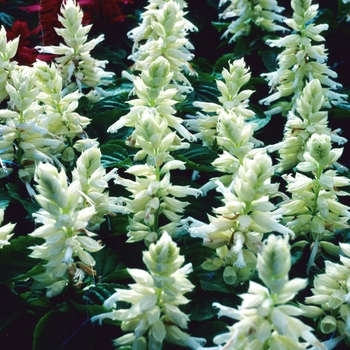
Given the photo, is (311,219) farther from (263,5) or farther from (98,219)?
(263,5)

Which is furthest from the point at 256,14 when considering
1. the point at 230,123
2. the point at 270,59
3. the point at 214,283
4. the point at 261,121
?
the point at 214,283

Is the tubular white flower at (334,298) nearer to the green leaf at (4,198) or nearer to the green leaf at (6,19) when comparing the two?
the green leaf at (4,198)

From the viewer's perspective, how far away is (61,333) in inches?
55.1

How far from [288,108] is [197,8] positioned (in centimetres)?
156

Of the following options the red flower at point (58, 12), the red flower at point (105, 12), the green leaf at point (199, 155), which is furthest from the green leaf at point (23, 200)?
the red flower at point (105, 12)

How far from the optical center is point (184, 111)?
2402mm

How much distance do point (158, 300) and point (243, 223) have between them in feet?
0.89

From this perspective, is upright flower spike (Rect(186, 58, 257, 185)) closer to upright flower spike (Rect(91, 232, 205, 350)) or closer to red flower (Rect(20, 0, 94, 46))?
upright flower spike (Rect(91, 232, 205, 350))

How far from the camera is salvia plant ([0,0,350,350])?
4.04 ft

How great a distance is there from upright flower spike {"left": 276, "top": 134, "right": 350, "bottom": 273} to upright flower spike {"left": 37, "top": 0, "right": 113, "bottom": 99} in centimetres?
88

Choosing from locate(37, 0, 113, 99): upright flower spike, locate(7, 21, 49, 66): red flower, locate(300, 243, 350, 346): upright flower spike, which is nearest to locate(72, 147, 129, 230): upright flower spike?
locate(300, 243, 350, 346): upright flower spike

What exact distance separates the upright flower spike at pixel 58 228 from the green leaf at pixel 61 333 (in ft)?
0.20

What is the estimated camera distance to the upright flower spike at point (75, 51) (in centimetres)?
211

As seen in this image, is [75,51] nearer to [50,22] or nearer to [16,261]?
[50,22]
